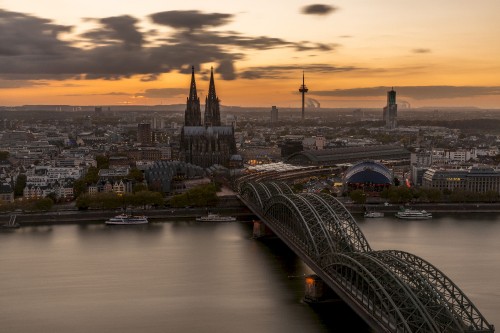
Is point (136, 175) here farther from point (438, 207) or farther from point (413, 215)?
point (438, 207)

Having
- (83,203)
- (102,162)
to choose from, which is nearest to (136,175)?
(83,203)

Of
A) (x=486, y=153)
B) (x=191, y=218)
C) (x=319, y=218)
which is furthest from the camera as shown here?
(x=486, y=153)

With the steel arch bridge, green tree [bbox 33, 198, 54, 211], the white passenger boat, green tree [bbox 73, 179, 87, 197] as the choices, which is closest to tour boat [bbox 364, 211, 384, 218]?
the white passenger boat

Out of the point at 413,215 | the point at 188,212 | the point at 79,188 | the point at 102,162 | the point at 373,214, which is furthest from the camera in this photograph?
the point at 102,162

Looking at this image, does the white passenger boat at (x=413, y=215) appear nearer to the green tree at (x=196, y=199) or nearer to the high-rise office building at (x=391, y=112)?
the green tree at (x=196, y=199)

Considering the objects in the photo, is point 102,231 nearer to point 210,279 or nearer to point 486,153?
point 210,279

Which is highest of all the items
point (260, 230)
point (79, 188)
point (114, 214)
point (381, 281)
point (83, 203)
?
point (381, 281)

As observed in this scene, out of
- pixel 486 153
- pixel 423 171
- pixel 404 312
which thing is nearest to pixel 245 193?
pixel 423 171
